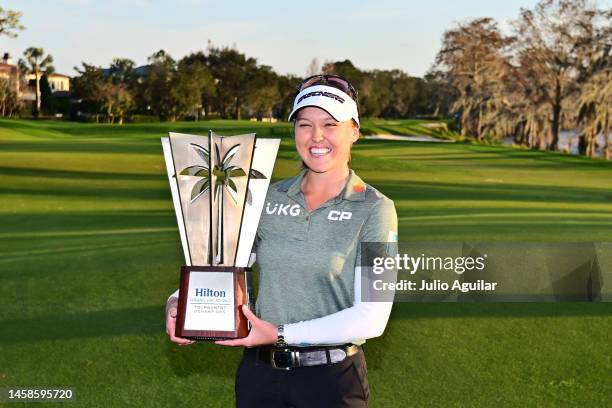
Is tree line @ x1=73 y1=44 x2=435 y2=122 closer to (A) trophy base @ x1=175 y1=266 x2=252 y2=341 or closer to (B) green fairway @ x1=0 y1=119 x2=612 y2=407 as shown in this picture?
(B) green fairway @ x1=0 y1=119 x2=612 y2=407

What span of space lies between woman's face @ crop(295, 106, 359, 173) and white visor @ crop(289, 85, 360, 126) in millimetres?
46

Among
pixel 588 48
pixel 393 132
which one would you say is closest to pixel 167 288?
pixel 588 48

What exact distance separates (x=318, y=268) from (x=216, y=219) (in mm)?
396

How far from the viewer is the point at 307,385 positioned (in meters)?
2.69

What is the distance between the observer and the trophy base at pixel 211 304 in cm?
239

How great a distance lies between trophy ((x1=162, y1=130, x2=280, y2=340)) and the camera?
2408 millimetres

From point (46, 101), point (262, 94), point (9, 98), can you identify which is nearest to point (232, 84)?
point (262, 94)

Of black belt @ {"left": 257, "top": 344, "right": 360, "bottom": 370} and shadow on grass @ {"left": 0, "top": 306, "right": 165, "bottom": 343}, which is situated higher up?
black belt @ {"left": 257, "top": 344, "right": 360, "bottom": 370}

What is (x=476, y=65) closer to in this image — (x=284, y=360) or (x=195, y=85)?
(x=195, y=85)

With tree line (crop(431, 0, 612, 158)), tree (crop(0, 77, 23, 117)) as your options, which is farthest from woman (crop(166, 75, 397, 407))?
tree (crop(0, 77, 23, 117))

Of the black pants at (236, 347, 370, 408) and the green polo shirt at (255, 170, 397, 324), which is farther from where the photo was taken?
the black pants at (236, 347, 370, 408)

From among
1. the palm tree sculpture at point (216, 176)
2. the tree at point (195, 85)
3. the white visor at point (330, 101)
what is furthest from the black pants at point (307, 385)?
the tree at point (195, 85)

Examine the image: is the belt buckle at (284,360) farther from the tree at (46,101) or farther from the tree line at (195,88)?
the tree at (46,101)

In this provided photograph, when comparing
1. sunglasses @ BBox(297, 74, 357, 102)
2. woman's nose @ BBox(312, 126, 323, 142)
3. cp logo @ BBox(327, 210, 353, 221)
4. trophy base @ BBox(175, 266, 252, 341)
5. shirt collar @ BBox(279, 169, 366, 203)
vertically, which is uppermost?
sunglasses @ BBox(297, 74, 357, 102)
